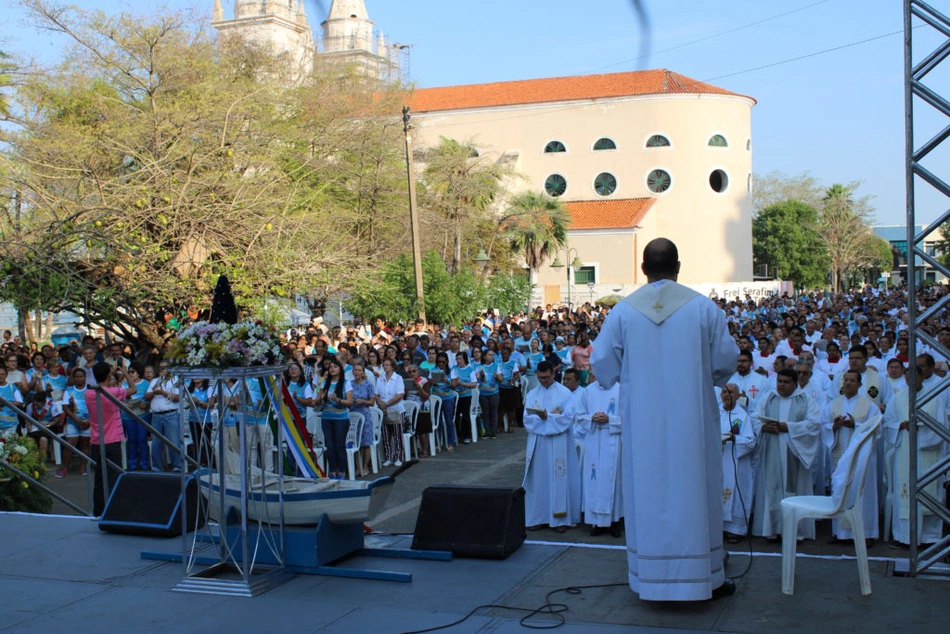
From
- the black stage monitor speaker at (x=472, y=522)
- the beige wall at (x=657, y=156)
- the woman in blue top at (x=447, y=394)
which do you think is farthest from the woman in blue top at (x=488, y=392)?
the beige wall at (x=657, y=156)

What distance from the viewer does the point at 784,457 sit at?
881 centimetres

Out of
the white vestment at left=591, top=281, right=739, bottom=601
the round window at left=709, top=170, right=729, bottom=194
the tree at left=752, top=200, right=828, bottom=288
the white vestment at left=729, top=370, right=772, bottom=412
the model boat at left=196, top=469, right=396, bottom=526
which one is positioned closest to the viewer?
the white vestment at left=591, top=281, right=739, bottom=601

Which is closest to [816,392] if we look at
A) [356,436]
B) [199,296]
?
[356,436]

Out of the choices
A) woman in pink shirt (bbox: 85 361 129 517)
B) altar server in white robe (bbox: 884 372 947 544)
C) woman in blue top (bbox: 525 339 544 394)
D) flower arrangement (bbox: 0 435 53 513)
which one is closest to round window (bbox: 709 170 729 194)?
woman in blue top (bbox: 525 339 544 394)

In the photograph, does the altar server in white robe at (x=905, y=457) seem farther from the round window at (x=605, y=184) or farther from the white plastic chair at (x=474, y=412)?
the round window at (x=605, y=184)

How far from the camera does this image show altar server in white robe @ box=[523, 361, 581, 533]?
954 cm

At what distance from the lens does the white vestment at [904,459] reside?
26.5 ft

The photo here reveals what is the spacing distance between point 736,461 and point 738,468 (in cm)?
9

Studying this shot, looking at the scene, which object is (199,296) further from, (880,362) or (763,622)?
(763,622)

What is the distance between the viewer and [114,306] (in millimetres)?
15641

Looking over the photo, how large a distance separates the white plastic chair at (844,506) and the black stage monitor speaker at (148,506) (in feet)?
14.7

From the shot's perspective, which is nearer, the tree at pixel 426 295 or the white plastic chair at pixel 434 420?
the white plastic chair at pixel 434 420

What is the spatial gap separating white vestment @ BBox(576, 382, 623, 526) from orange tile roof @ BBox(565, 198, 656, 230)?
47.8 metres

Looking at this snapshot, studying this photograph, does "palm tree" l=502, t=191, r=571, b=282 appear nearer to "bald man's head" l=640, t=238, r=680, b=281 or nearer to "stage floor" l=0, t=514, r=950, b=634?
"stage floor" l=0, t=514, r=950, b=634
